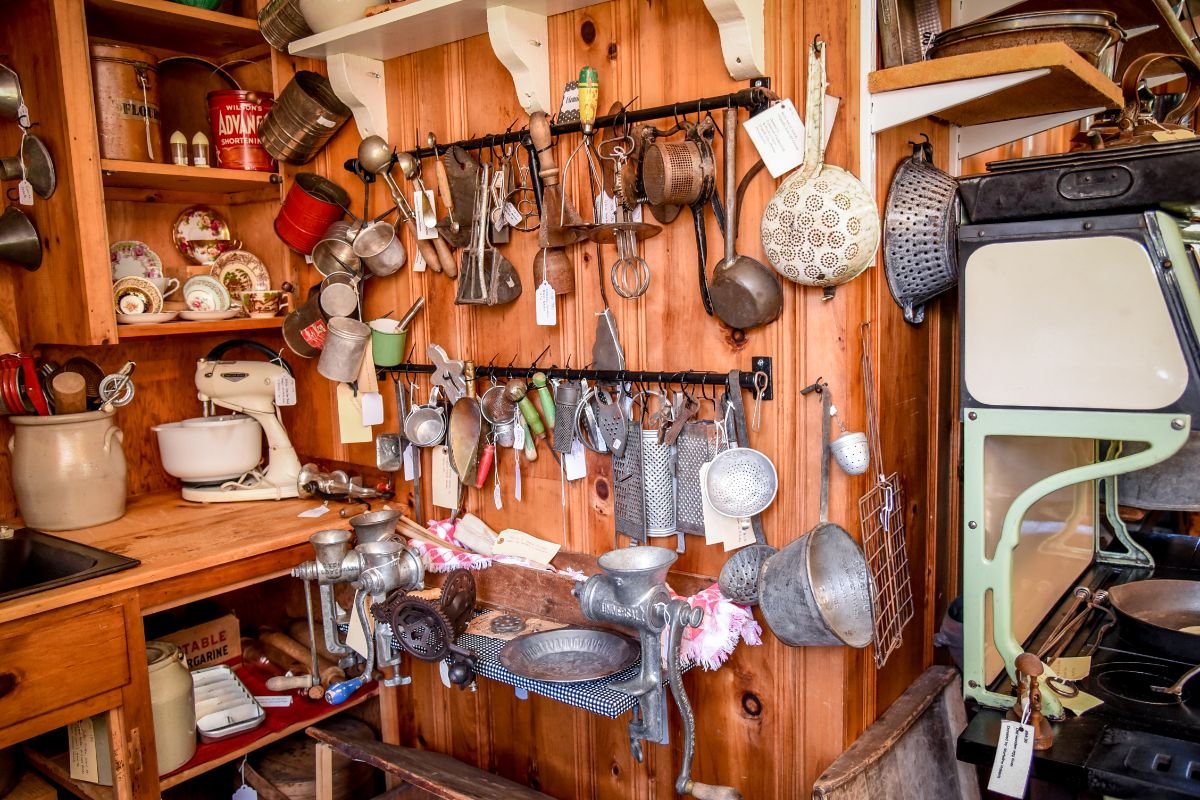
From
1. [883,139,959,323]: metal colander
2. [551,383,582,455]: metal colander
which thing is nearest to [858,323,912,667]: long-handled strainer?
[883,139,959,323]: metal colander

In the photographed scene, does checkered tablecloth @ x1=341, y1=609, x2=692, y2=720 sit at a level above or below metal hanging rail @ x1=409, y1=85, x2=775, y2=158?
below

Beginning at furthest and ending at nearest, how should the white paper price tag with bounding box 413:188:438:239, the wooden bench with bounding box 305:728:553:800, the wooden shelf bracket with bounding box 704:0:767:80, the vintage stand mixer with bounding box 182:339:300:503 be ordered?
the vintage stand mixer with bounding box 182:339:300:503 → the white paper price tag with bounding box 413:188:438:239 → the wooden bench with bounding box 305:728:553:800 → the wooden shelf bracket with bounding box 704:0:767:80

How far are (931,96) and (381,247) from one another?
51.3 inches

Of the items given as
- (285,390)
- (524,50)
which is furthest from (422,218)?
(285,390)

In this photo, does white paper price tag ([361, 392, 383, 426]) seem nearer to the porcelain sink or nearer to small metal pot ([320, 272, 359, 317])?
small metal pot ([320, 272, 359, 317])

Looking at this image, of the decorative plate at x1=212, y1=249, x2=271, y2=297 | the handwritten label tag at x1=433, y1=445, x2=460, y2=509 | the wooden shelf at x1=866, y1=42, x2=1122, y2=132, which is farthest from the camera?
the decorative plate at x1=212, y1=249, x2=271, y2=297

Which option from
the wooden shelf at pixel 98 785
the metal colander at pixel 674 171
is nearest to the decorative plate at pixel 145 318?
the wooden shelf at pixel 98 785

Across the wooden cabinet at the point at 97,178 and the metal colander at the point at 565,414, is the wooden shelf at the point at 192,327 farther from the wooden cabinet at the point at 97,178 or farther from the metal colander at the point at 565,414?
the metal colander at the point at 565,414

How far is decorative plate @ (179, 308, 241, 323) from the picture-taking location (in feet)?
7.57

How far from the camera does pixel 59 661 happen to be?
67.7 inches

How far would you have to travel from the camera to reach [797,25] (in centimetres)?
151

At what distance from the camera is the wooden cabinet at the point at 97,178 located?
2002 mm

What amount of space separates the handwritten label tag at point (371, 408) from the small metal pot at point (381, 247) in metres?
0.32

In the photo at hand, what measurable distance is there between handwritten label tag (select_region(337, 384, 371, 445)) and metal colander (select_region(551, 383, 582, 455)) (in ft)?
2.19
